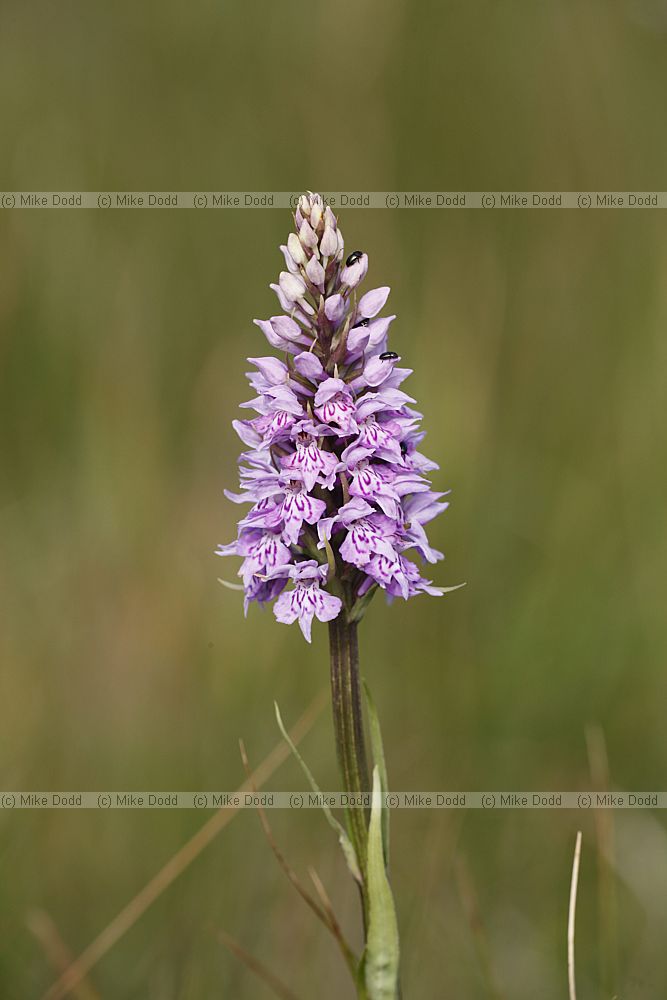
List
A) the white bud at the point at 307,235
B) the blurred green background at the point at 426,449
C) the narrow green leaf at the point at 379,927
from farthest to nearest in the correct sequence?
the blurred green background at the point at 426,449 → the white bud at the point at 307,235 → the narrow green leaf at the point at 379,927

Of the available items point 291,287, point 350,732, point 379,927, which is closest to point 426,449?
point 291,287

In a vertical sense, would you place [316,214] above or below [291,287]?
above

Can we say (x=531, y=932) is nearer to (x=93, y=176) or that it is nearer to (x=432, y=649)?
(x=432, y=649)

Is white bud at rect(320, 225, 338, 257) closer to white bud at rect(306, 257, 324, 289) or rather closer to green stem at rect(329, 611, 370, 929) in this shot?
white bud at rect(306, 257, 324, 289)

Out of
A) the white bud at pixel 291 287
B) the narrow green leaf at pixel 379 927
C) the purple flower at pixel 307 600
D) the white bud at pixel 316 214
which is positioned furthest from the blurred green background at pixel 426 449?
the white bud at pixel 316 214

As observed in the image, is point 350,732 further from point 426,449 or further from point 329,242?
point 426,449

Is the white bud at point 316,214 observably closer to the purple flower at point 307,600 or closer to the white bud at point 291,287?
Answer: the white bud at point 291,287
